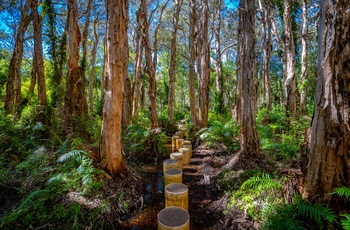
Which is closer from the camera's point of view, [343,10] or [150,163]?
[343,10]

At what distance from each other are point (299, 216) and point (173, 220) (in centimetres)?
161

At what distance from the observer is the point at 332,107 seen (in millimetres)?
2189

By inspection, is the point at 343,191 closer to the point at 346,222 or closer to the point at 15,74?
the point at 346,222

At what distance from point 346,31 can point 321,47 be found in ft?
0.83

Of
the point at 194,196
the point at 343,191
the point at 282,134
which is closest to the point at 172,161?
the point at 194,196

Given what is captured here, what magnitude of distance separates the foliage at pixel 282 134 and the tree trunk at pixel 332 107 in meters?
1.65

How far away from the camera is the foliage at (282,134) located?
4199mm

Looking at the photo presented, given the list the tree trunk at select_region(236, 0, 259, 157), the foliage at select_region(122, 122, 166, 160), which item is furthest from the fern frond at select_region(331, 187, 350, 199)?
the foliage at select_region(122, 122, 166, 160)

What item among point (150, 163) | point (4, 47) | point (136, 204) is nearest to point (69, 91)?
point (150, 163)

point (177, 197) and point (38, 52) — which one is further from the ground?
point (38, 52)

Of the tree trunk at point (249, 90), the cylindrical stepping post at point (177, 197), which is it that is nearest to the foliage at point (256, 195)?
the cylindrical stepping post at point (177, 197)

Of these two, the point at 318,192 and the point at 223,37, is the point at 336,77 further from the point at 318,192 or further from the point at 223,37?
the point at 223,37

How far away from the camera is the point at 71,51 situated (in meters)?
6.34

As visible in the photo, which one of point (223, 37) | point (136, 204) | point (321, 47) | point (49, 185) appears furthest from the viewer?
point (223, 37)
